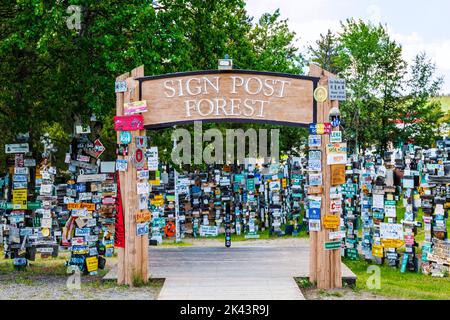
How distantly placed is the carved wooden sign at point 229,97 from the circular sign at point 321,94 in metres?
0.09

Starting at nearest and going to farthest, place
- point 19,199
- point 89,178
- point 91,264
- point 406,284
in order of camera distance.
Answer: point 406,284 → point 91,264 → point 89,178 → point 19,199

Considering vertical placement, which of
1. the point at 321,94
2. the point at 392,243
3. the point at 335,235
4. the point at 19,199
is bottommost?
the point at 392,243

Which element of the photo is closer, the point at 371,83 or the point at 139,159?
the point at 139,159

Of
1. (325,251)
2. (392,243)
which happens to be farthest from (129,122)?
(392,243)

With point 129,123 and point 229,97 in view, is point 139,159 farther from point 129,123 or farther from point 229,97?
point 229,97

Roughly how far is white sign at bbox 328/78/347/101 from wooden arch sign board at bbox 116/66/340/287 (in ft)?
0.70

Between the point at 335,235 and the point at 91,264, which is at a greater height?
the point at 335,235

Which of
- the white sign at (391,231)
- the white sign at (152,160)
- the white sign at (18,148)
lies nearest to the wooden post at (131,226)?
the white sign at (152,160)

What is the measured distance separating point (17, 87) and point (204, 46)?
5300 mm

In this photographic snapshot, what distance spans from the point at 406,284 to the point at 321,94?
430 centimetres

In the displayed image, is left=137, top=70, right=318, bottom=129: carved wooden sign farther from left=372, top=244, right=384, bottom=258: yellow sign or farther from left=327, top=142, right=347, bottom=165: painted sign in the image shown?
left=372, top=244, right=384, bottom=258: yellow sign

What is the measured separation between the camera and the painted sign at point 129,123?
439 inches

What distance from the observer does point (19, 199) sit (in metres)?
14.4

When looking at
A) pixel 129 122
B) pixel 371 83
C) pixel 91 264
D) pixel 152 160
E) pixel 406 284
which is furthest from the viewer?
pixel 371 83
